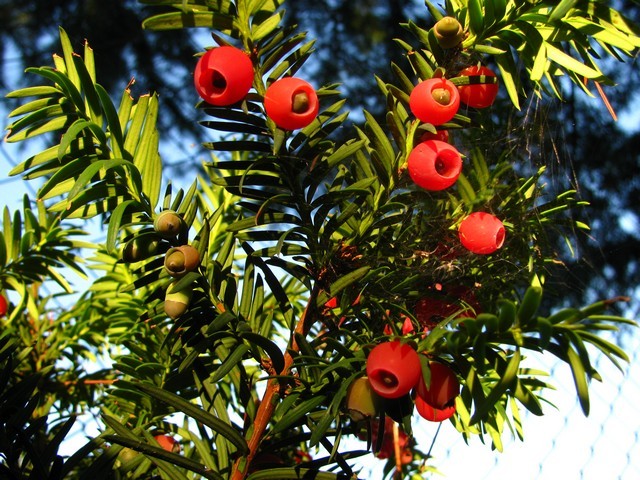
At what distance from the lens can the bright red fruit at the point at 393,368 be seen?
0.38 metres

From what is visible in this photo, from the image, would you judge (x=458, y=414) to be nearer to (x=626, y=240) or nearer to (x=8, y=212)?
(x=8, y=212)

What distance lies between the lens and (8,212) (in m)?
0.74

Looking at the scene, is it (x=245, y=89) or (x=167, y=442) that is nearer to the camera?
(x=245, y=89)

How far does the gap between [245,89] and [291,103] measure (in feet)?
0.12

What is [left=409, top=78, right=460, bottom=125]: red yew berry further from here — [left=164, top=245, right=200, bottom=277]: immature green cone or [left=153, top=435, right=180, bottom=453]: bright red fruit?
[left=153, top=435, right=180, bottom=453]: bright red fruit

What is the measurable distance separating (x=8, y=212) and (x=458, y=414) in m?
0.54

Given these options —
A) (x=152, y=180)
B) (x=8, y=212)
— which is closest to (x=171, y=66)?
(x=8, y=212)

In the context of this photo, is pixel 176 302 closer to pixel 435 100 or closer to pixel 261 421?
pixel 261 421

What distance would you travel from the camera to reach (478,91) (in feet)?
1.59

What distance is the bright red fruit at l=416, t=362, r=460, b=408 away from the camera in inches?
16.0

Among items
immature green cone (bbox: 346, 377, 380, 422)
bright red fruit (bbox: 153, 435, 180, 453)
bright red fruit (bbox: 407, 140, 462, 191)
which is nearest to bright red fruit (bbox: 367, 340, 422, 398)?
immature green cone (bbox: 346, 377, 380, 422)

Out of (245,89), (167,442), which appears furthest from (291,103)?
(167,442)

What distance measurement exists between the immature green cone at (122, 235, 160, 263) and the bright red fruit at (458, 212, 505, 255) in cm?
22

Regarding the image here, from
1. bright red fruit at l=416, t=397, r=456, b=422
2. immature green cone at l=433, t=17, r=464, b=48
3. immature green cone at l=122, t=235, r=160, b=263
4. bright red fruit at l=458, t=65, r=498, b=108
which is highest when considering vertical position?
immature green cone at l=433, t=17, r=464, b=48
